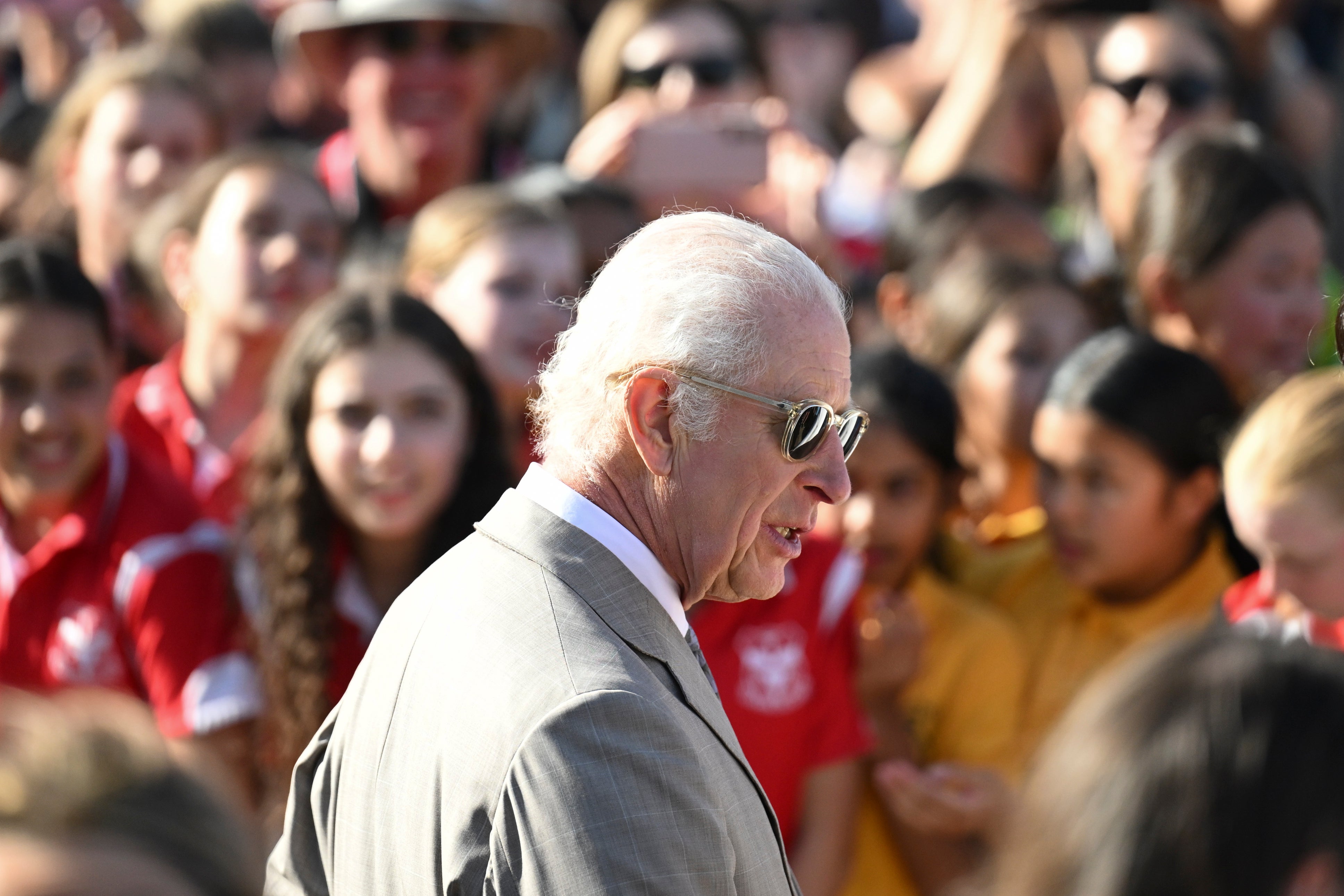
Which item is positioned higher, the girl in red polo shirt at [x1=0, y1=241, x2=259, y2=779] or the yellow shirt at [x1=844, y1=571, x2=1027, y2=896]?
the girl in red polo shirt at [x1=0, y1=241, x2=259, y2=779]

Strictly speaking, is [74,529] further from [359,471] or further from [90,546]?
[359,471]

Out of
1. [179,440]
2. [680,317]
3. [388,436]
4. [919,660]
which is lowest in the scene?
[919,660]

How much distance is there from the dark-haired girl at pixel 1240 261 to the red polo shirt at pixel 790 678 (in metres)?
1.31

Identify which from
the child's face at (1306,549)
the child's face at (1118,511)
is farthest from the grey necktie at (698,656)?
the child's face at (1118,511)

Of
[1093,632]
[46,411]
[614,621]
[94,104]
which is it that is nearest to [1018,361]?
[1093,632]

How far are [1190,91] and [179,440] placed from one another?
10.3 feet

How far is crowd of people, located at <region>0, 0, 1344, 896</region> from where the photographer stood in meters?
3.43

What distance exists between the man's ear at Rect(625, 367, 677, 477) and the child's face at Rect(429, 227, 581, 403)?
6.83 ft

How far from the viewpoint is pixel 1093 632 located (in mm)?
3738

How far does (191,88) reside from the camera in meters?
5.16

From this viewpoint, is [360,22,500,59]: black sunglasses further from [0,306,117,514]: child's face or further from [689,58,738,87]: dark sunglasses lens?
[0,306,117,514]: child's face

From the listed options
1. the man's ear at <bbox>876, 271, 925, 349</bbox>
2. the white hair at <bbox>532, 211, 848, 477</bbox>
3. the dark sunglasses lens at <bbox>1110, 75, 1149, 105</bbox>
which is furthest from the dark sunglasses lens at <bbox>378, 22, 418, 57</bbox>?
the white hair at <bbox>532, 211, 848, 477</bbox>

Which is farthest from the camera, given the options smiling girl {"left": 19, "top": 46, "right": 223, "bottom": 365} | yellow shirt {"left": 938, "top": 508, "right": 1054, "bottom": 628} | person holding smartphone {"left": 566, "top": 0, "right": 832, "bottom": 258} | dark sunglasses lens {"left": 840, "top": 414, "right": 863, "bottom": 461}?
smiling girl {"left": 19, "top": 46, "right": 223, "bottom": 365}

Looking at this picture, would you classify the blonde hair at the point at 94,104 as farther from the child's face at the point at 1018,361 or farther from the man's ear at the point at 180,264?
the child's face at the point at 1018,361
